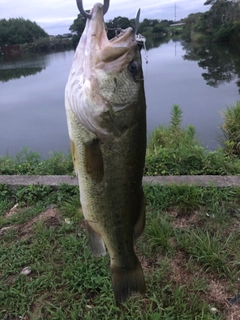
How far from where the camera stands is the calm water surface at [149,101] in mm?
8922

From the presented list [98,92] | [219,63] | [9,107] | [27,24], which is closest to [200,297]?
[98,92]

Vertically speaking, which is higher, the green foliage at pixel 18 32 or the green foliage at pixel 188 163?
the green foliage at pixel 18 32

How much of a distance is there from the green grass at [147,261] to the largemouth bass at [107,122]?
3.36ft

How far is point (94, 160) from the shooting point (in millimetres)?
1470

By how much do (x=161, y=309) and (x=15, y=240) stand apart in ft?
5.40

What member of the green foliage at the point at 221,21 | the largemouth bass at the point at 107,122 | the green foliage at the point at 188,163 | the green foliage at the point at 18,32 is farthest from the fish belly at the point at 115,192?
the green foliage at the point at 18,32

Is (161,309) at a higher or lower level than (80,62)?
lower

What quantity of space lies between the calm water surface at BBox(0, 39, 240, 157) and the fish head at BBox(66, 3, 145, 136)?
4.92 metres

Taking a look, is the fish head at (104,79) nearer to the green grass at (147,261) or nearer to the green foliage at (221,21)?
the green grass at (147,261)

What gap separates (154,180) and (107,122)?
8.57ft

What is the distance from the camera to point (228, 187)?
3.63 m

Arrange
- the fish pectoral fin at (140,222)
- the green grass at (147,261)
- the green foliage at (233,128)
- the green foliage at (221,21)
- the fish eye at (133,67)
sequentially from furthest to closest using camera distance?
1. the green foliage at (221,21)
2. the green foliage at (233,128)
3. the green grass at (147,261)
4. the fish pectoral fin at (140,222)
5. the fish eye at (133,67)

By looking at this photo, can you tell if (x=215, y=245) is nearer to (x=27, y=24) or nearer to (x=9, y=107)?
(x=9, y=107)

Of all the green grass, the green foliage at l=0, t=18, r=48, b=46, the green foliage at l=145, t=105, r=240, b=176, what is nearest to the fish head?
the green grass
